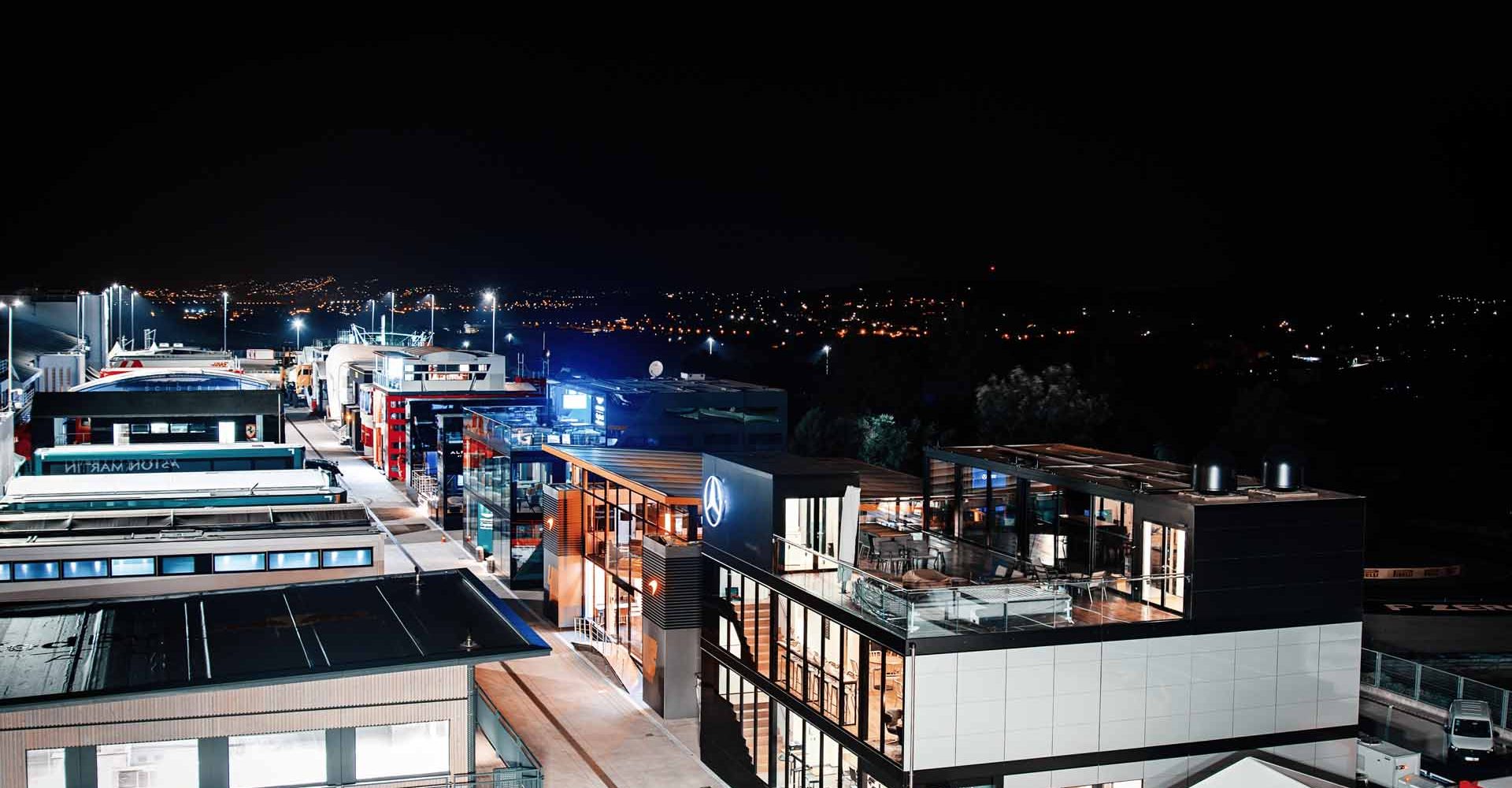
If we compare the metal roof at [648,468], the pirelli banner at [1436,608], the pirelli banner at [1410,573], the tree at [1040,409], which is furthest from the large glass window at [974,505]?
the tree at [1040,409]

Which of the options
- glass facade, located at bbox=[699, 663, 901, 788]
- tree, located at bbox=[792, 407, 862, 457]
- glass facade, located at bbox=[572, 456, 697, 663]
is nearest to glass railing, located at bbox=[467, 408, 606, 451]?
glass facade, located at bbox=[572, 456, 697, 663]

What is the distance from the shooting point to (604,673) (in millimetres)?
29375

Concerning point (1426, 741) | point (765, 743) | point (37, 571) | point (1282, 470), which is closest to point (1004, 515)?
point (1282, 470)

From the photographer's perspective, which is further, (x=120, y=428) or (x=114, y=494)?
(x=120, y=428)

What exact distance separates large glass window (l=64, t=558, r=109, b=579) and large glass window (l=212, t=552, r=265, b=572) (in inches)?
85.3

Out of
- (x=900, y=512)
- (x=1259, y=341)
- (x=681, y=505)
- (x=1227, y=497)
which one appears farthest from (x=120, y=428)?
(x=1259, y=341)

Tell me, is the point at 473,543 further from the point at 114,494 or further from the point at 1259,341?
the point at 1259,341

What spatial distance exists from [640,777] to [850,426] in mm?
43526

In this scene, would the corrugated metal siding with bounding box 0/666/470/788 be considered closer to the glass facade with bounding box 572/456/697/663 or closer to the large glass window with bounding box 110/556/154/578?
the glass facade with bounding box 572/456/697/663

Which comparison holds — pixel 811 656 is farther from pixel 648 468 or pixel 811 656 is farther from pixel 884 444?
pixel 884 444

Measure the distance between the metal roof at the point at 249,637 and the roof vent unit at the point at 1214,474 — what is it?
9.23 metres

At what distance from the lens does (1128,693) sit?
663 inches

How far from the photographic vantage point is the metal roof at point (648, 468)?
88.2 ft

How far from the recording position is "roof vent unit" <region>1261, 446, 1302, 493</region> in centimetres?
1814
